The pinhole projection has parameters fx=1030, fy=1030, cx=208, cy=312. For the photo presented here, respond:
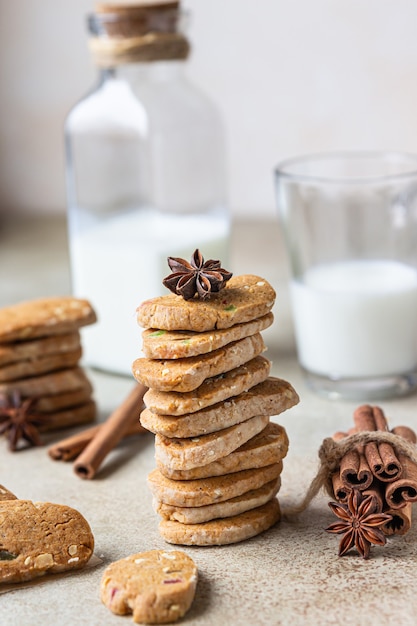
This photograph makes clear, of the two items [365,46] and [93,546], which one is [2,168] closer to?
[365,46]

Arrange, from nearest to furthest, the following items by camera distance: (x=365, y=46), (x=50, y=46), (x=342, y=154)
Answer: (x=342, y=154) < (x=365, y=46) < (x=50, y=46)

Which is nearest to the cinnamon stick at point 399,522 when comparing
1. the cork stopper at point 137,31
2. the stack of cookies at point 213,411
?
the stack of cookies at point 213,411

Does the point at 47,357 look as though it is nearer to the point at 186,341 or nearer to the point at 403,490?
the point at 186,341

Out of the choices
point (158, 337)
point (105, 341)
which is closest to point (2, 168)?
point (105, 341)

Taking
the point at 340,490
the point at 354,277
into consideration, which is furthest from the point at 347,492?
the point at 354,277

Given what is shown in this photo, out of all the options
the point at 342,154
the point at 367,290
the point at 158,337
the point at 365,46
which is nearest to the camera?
the point at 158,337

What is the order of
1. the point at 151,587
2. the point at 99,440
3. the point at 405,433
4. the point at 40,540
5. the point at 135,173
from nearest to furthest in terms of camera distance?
1. the point at 151,587
2. the point at 40,540
3. the point at 405,433
4. the point at 99,440
5. the point at 135,173
